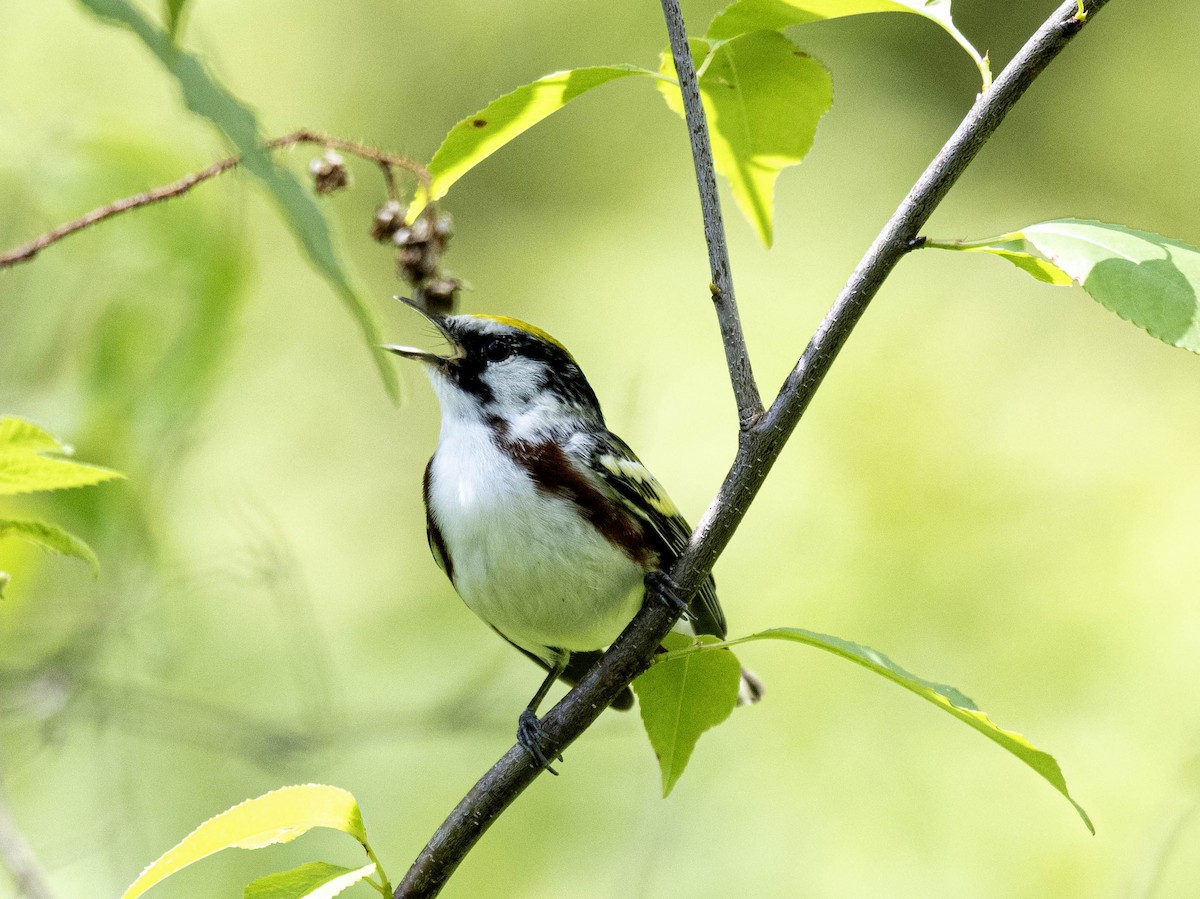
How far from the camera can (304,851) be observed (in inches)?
196

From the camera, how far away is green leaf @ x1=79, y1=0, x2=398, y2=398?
0.73 m

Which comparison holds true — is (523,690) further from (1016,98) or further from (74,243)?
(1016,98)

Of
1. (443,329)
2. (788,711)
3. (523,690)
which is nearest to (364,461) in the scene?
(523,690)

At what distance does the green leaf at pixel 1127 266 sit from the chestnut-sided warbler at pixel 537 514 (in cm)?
120

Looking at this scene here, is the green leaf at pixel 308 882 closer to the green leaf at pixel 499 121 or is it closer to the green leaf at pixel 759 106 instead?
the green leaf at pixel 499 121

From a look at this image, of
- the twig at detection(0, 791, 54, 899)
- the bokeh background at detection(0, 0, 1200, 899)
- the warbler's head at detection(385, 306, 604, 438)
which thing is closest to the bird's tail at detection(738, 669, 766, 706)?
the bokeh background at detection(0, 0, 1200, 899)

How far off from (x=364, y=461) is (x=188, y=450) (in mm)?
3846

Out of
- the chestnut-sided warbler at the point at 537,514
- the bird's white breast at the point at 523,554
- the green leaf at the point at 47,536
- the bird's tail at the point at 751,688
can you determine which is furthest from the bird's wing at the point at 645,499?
the green leaf at the point at 47,536

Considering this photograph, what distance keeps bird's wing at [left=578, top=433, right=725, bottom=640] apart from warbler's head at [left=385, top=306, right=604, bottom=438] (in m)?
0.15

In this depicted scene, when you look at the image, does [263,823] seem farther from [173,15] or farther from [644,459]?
[644,459]

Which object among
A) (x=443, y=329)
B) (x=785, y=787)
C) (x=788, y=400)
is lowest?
(x=785, y=787)

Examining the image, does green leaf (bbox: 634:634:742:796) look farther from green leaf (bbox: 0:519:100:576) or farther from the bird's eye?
the bird's eye

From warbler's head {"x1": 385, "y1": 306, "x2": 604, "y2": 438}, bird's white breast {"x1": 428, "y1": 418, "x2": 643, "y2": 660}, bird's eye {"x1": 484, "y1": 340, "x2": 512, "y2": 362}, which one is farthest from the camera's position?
bird's eye {"x1": 484, "y1": 340, "x2": 512, "y2": 362}

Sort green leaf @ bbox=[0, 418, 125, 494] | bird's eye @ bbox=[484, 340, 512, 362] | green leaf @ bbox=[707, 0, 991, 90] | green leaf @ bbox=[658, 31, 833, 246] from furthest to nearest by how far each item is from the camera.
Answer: bird's eye @ bbox=[484, 340, 512, 362] → green leaf @ bbox=[658, 31, 833, 246] → green leaf @ bbox=[707, 0, 991, 90] → green leaf @ bbox=[0, 418, 125, 494]
